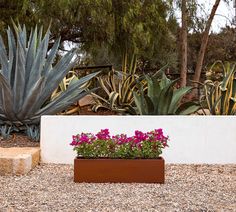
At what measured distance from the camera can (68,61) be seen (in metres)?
7.59

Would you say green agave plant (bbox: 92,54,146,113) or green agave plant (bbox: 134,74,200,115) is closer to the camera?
green agave plant (bbox: 134,74,200,115)

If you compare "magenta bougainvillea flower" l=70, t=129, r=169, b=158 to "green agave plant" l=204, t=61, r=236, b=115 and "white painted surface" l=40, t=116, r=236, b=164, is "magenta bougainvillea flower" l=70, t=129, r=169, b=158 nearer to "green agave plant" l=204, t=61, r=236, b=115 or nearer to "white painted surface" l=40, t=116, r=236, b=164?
"white painted surface" l=40, t=116, r=236, b=164

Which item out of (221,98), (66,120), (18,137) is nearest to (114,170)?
(66,120)

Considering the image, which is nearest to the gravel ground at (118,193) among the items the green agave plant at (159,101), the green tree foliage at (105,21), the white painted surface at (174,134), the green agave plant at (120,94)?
the white painted surface at (174,134)

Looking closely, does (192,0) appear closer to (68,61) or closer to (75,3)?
(75,3)

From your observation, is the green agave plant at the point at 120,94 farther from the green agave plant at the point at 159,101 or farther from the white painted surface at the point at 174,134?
the white painted surface at the point at 174,134

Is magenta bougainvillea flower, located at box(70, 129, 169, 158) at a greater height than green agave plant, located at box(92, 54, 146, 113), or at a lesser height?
lesser

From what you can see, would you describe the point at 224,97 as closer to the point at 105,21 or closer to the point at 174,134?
the point at 174,134

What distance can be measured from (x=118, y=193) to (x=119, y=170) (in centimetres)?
59

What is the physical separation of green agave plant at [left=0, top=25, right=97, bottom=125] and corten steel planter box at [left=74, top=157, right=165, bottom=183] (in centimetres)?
195

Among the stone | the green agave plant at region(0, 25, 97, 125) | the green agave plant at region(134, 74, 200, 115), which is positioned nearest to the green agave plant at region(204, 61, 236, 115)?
the green agave plant at region(134, 74, 200, 115)

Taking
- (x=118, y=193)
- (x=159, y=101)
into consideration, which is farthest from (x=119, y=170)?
(x=159, y=101)

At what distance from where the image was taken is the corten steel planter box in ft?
16.9

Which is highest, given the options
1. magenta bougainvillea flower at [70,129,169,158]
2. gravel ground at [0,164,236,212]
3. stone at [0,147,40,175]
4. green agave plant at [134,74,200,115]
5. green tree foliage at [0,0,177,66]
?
green tree foliage at [0,0,177,66]
